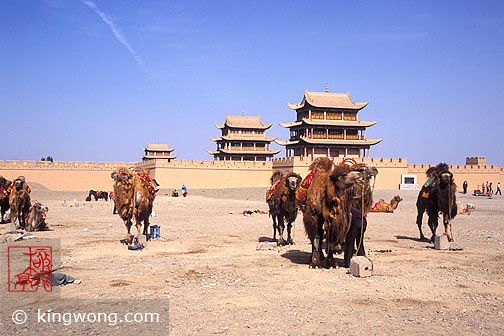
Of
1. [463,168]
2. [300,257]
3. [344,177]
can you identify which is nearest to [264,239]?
[300,257]

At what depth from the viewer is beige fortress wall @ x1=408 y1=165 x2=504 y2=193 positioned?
46625 millimetres

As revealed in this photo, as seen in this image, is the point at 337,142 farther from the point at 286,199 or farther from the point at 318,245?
the point at 318,245

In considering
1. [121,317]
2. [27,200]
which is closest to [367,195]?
[121,317]

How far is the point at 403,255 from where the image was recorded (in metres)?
8.57

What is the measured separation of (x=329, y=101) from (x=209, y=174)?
16.1m

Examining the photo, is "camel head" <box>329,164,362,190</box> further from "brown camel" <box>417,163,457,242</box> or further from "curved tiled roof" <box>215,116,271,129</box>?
"curved tiled roof" <box>215,116,271,129</box>

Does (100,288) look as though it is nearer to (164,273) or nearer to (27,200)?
(164,273)

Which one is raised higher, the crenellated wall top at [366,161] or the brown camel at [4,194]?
the crenellated wall top at [366,161]

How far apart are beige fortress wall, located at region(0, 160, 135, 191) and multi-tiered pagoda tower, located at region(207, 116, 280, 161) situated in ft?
49.4

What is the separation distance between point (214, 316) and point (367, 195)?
12.3ft

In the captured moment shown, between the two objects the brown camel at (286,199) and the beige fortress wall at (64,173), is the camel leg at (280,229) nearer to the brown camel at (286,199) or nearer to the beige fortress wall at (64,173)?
the brown camel at (286,199)

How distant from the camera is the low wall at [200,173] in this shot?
45062 millimetres
